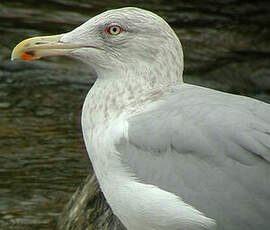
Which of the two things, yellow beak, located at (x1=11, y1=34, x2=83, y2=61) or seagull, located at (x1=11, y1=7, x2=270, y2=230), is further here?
yellow beak, located at (x1=11, y1=34, x2=83, y2=61)

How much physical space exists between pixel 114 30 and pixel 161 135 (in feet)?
2.45

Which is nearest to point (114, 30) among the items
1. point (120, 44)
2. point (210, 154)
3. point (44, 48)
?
point (120, 44)

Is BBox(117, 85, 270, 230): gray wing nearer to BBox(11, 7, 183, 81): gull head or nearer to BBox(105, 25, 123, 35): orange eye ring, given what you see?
BBox(11, 7, 183, 81): gull head

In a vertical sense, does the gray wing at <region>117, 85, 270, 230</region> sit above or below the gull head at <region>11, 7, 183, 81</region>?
below

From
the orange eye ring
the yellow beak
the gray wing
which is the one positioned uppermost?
the orange eye ring

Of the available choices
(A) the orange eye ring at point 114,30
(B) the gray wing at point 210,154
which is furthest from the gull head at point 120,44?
(B) the gray wing at point 210,154

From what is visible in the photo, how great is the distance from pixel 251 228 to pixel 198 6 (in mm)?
5952

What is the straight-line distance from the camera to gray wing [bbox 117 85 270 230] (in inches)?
177

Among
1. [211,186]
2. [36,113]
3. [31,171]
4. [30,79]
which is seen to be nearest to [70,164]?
[31,171]

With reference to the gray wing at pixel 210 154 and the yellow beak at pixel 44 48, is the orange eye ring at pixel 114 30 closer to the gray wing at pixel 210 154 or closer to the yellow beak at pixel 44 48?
the yellow beak at pixel 44 48

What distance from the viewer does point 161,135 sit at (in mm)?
4664

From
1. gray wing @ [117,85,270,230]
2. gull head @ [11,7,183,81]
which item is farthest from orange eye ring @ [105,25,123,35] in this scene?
gray wing @ [117,85,270,230]

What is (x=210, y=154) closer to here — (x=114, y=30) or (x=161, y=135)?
(x=161, y=135)

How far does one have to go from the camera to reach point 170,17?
10023 millimetres
